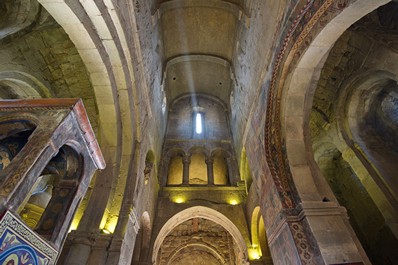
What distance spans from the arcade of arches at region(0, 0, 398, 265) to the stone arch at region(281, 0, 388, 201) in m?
0.03

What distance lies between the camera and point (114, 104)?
537cm

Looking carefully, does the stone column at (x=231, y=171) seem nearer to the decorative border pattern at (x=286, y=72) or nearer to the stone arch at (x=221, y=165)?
the stone arch at (x=221, y=165)

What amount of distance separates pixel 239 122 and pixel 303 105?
3919mm

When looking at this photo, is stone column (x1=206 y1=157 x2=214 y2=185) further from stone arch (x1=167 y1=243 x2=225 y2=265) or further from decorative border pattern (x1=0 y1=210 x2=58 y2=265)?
decorative border pattern (x1=0 y1=210 x2=58 y2=265)

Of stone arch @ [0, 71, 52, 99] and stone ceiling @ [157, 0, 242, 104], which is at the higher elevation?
stone ceiling @ [157, 0, 242, 104]

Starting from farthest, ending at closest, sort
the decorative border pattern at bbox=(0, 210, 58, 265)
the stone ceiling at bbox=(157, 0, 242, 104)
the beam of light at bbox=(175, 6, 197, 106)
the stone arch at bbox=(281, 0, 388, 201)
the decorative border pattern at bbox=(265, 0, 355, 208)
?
the beam of light at bbox=(175, 6, 197, 106)
the stone ceiling at bbox=(157, 0, 242, 104)
the stone arch at bbox=(281, 0, 388, 201)
the decorative border pattern at bbox=(265, 0, 355, 208)
the decorative border pattern at bbox=(0, 210, 58, 265)

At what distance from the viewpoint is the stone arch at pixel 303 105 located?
4203 millimetres

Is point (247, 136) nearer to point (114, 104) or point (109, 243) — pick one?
point (114, 104)

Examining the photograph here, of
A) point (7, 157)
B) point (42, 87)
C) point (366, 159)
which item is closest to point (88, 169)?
point (7, 157)

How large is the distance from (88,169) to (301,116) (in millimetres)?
4649

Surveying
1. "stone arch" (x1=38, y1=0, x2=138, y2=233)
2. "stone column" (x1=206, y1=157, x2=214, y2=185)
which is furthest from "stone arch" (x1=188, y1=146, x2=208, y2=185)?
"stone arch" (x1=38, y1=0, x2=138, y2=233)

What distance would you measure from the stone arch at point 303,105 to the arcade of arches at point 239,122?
0.03 metres

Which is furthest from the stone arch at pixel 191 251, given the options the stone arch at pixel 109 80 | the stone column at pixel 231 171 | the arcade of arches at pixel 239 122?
the stone arch at pixel 109 80

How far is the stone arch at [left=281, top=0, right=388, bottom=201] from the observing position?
4203 mm
